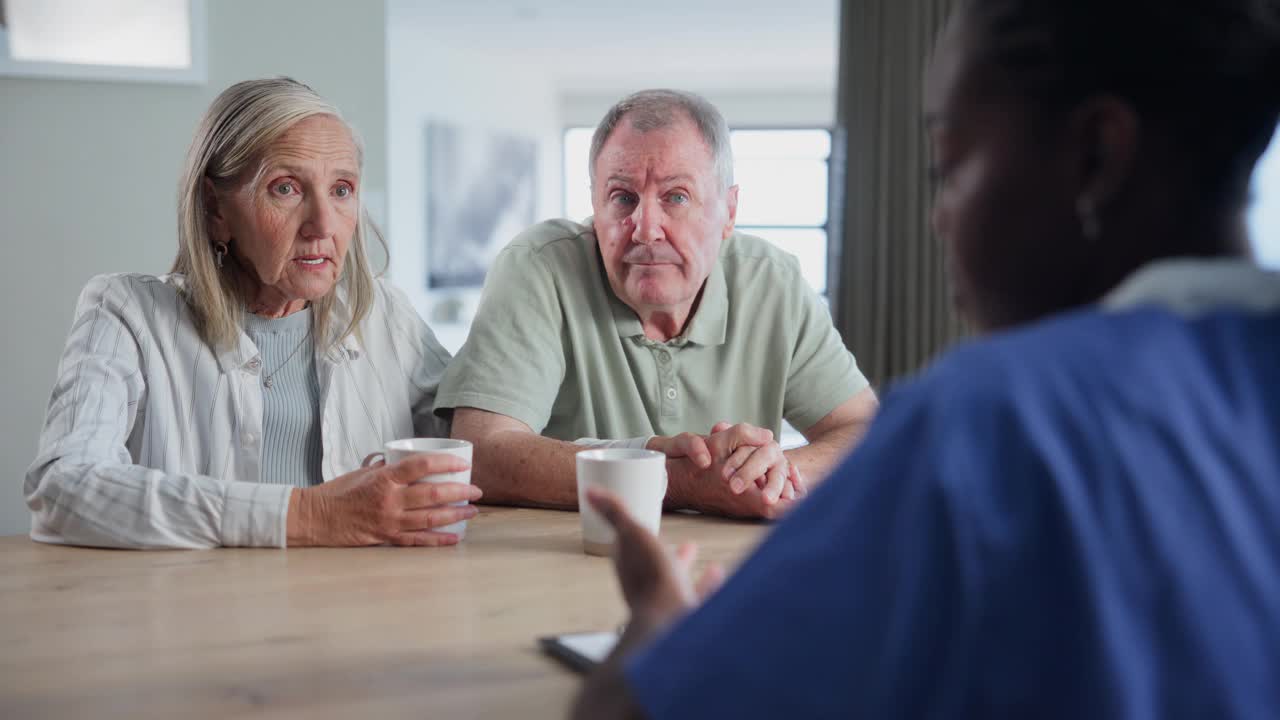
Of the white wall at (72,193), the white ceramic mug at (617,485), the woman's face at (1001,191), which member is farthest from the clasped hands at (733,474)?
the white wall at (72,193)

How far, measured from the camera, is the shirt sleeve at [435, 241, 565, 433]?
5.78 feet

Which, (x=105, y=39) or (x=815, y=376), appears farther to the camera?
(x=105, y=39)

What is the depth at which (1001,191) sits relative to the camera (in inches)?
22.1

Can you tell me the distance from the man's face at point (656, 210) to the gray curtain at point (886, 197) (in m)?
3.02

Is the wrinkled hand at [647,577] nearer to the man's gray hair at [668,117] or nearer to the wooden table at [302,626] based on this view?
the wooden table at [302,626]

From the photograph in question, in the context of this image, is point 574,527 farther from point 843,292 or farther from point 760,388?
point 843,292

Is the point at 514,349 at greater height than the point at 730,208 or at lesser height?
lesser

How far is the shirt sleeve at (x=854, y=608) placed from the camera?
1.36ft

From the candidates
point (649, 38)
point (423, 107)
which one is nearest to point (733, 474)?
point (423, 107)

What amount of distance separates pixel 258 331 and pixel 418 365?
0.25 m

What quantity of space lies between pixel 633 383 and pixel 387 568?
808 mm

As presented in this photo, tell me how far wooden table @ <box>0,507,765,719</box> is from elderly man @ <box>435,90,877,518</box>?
19.7 inches

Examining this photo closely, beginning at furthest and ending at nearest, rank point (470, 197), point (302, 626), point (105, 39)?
point (470, 197) → point (105, 39) → point (302, 626)

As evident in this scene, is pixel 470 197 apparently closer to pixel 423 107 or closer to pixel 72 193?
pixel 423 107
